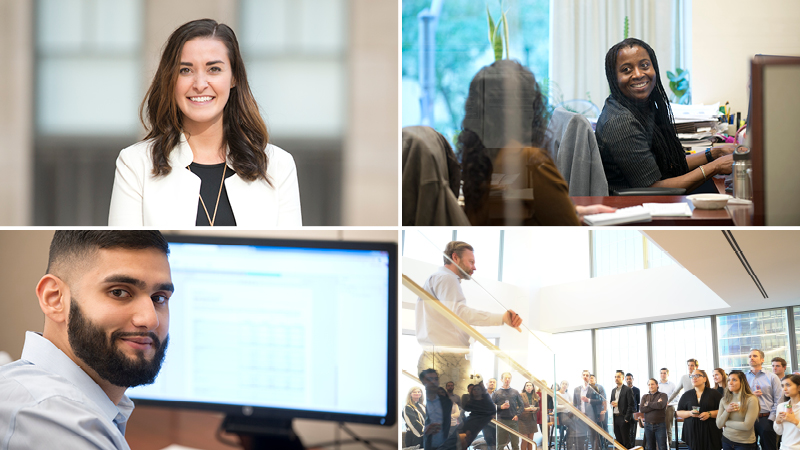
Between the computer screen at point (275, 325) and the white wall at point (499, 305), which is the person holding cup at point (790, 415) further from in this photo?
the computer screen at point (275, 325)

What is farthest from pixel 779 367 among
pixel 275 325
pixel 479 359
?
pixel 275 325

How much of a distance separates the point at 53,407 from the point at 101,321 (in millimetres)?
263

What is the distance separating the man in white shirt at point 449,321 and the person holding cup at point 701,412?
1.63 ft

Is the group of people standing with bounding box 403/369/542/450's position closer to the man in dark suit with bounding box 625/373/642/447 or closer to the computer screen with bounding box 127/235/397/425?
the computer screen with bounding box 127/235/397/425

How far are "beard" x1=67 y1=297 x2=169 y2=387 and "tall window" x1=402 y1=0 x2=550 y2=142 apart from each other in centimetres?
105

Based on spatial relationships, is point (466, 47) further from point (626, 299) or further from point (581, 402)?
point (581, 402)

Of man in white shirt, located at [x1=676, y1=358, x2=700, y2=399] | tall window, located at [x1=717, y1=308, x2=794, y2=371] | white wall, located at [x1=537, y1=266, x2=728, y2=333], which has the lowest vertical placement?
man in white shirt, located at [x1=676, y1=358, x2=700, y2=399]

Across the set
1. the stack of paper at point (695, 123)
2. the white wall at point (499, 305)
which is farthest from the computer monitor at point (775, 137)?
the white wall at point (499, 305)

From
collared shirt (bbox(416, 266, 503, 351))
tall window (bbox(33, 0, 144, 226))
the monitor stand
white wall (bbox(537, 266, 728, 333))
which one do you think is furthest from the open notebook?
tall window (bbox(33, 0, 144, 226))

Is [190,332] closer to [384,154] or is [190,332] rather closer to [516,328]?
[384,154]

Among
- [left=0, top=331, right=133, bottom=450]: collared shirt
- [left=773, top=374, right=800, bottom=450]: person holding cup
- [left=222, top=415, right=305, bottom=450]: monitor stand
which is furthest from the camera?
[left=222, top=415, right=305, bottom=450]: monitor stand

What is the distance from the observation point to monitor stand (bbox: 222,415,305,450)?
1851 mm

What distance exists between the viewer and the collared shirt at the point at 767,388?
68.8 inches

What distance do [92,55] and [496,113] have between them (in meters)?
1.23
